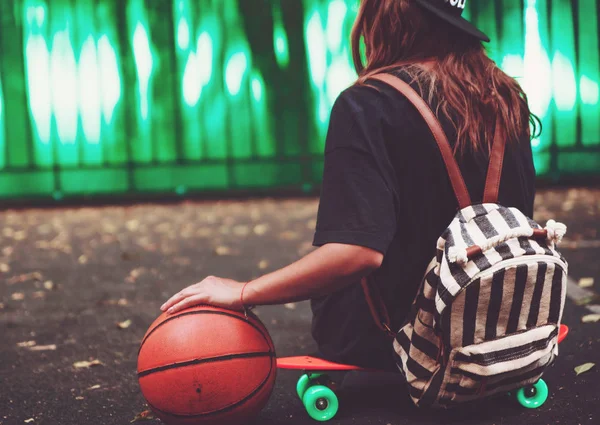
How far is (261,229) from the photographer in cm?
893

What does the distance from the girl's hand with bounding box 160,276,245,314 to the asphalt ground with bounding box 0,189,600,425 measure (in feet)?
2.00

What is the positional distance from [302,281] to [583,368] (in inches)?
65.0

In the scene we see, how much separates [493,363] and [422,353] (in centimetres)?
25

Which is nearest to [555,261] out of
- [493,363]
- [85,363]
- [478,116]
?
[493,363]

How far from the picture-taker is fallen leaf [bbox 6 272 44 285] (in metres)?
6.37

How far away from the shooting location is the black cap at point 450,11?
8.73 ft

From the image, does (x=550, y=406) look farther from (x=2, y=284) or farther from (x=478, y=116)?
(x=2, y=284)

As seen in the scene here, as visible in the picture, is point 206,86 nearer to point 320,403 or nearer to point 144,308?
point 144,308

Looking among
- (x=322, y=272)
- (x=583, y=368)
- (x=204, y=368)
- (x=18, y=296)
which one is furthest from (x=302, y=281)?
(x=18, y=296)

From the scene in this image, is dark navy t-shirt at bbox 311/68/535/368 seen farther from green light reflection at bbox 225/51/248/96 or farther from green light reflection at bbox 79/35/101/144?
green light reflection at bbox 79/35/101/144

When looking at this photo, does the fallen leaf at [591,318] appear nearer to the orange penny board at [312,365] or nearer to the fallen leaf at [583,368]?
the fallen leaf at [583,368]

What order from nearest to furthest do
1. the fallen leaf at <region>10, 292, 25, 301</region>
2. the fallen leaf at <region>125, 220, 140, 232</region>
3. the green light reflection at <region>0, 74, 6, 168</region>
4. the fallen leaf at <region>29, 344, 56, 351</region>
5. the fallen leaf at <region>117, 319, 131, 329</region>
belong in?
the fallen leaf at <region>29, 344, 56, 351</region> < the fallen leaf at <region>117, 319, 131, 329</region> < the fallen leaf at <region>10, 292, 25, 301</region> < the fallen leaf at <region>125, 220, 140, 232</region> < the green light reflection at <region>0, 74, 6, 168</region>

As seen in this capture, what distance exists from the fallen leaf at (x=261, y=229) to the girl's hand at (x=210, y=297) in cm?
572

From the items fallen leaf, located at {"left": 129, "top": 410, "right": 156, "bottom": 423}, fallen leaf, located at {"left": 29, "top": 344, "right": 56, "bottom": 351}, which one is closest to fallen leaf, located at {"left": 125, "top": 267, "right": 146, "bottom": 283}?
fallen leaf, located at {"left": 29, "top": 344, "right": 56, "bottom": 351}
